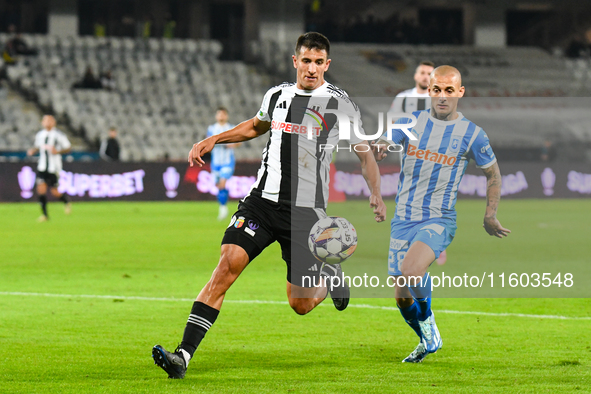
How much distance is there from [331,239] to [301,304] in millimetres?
490

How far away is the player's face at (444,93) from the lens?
527 cm

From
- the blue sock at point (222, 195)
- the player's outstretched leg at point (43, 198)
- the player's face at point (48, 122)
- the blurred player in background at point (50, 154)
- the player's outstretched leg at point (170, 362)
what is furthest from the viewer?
the blurred player in background at point (50, 154)

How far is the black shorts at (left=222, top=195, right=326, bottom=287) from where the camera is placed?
5.12m

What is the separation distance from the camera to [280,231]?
5297 mm

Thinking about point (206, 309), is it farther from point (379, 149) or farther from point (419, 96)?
point (419, 96)

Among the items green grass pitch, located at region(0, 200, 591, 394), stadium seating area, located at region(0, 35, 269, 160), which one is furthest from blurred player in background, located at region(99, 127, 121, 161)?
green grass pitch, located at region(0, 200, 591, 394)

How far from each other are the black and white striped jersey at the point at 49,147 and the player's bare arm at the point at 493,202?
1373 cm

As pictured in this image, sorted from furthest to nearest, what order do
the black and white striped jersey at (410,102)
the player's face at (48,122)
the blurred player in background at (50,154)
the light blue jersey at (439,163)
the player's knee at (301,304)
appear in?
1. the blurred player in background at (50,154)
2. the player's face at (48,122)
3. the black and white striped jersey at (410,102)
4. the player's knee at (301,304)
5. the light blue jersey at (439,163)

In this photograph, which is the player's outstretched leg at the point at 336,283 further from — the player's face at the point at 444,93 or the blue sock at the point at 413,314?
the player's face at the point at 444,93

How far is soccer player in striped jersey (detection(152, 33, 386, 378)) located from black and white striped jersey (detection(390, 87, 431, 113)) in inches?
141

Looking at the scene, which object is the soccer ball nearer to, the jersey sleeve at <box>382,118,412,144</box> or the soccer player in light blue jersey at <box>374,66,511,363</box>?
the soccer player in light blue jersey at <box>374,66,511,363</box>

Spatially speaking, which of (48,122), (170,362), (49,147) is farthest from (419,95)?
(49,147)

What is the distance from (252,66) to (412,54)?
24.1 feet


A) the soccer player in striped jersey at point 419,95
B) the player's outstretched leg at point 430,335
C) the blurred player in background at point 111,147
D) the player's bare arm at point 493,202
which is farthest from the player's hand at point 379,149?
the blurred player in background at point 111,147
